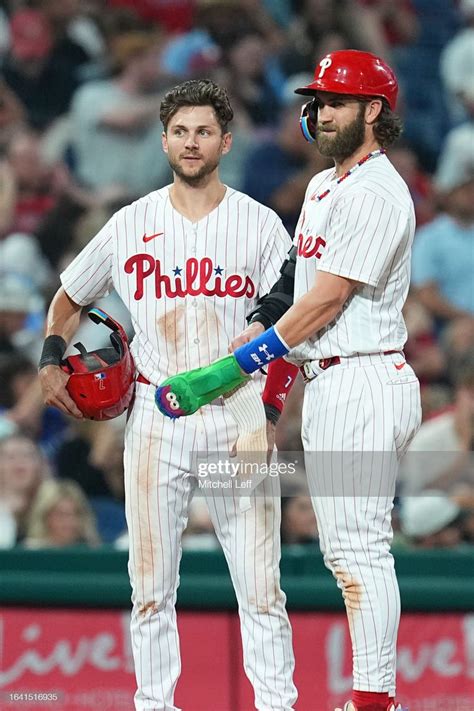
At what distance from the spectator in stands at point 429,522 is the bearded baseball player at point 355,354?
2549mm

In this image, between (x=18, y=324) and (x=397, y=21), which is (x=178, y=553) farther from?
(x=397, y=21)

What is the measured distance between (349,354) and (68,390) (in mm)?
827

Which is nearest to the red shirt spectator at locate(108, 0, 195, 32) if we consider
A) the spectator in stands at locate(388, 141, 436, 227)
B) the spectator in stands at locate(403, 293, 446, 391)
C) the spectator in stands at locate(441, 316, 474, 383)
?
the spectator in stands at locate(388, 141, 436, 227)

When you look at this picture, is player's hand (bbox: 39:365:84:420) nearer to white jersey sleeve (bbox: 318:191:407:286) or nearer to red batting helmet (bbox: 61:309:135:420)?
red batting helmet (bbox: 61:309:135:420)

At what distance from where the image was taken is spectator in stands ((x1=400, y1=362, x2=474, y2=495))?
6078 mm

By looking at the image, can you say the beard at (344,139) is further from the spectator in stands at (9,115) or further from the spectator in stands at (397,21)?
the spectator in stands at (397,21)

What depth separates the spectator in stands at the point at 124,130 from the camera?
7.29m

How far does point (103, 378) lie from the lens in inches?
138

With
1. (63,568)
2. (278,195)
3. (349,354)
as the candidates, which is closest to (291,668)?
(349,354)

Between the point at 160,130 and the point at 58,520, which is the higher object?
the point at 160,130

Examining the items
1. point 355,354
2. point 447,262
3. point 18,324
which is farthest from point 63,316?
point 447,262

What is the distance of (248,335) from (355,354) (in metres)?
0.31

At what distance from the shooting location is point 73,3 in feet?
24.9

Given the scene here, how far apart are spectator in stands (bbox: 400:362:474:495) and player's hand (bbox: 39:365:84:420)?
9.09ft
